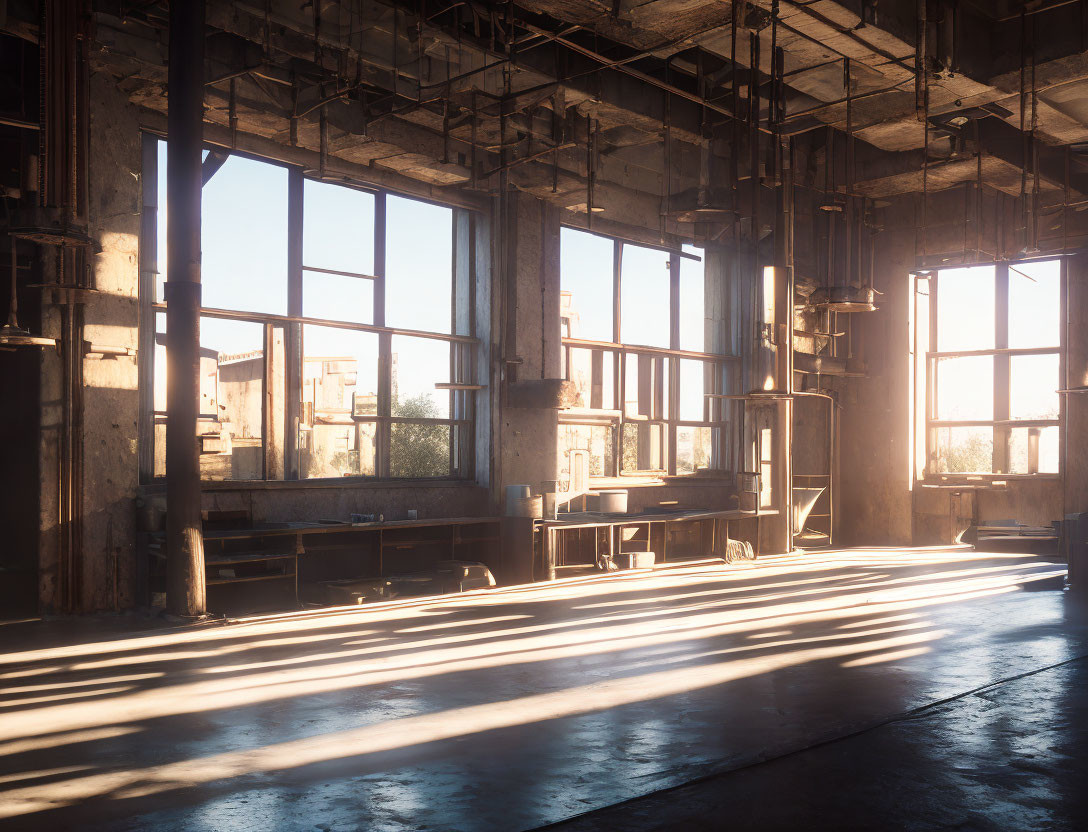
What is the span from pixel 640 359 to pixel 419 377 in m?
3.93

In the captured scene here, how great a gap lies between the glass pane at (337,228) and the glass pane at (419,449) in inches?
78.2

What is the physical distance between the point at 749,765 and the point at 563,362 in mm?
9699

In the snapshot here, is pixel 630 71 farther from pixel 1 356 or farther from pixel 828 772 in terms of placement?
pixel 828 772

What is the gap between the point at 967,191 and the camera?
16.2 metres

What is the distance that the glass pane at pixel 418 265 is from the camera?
39.5 ft

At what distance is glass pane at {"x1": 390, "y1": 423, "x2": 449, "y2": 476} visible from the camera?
Result: 39.4 feet

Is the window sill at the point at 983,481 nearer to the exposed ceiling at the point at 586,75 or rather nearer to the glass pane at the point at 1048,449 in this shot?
the glass pane at the point at 1048,449

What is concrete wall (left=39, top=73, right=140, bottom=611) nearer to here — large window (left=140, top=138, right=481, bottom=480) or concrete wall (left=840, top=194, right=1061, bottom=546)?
large window (left=140, top=138, right=481, bottom=480)

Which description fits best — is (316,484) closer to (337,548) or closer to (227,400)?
(337,548)

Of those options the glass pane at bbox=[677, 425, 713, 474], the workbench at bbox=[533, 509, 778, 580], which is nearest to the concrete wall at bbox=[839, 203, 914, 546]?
the glass pane at bbox=[677, 425, 713, 474]

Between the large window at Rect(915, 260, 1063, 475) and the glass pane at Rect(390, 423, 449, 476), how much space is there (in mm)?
8394

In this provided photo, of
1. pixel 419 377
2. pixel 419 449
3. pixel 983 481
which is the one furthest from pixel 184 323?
pixel 983 481

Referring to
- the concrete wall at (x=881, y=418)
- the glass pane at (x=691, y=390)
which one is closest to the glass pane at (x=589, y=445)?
the glass pane at (x=691, y=390)

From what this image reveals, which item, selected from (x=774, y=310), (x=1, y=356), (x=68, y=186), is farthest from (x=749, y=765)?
(x=774, y=310)
